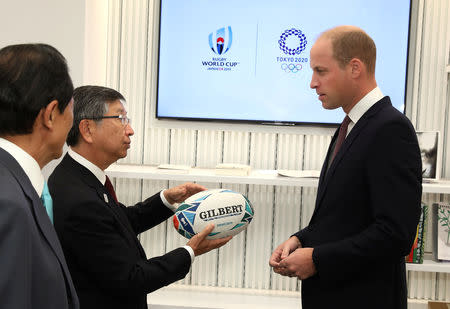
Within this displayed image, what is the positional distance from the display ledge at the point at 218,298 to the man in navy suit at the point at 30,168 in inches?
75.6

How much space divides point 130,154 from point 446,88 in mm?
1946

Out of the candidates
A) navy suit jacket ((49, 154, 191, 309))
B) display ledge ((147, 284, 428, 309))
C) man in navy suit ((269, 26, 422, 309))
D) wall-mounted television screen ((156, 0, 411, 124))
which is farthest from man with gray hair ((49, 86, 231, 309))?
wall-mounted television screen ((156, 0, 411, 124))

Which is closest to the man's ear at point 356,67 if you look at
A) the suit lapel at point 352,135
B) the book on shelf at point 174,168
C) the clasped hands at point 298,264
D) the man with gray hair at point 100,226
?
the suit lapel at point 352,135

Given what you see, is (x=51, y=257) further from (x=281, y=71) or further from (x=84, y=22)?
(x=281, y=71)

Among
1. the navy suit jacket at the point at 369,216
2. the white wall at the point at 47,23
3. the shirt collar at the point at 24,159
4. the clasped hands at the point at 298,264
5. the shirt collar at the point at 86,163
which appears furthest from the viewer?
the white wall at the point at 47,23

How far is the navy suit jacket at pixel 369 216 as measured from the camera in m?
1.58

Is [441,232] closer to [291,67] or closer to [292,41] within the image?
[291,67]

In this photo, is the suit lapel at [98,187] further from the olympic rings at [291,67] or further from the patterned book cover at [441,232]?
the patterned book cover at [441,232]

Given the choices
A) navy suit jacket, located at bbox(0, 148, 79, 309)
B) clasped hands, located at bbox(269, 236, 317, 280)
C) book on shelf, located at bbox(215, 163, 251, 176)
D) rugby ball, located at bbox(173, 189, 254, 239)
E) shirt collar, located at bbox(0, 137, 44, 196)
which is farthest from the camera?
book on shelf, located at bbox(215, 163, 251, 176)

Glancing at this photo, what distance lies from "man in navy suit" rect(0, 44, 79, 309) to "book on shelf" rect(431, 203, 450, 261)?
7.67ft

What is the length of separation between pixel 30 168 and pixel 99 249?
639mm

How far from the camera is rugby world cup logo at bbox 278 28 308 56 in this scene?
3.10 metres

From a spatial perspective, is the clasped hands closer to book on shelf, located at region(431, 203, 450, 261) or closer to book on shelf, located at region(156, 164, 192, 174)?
book on shelf, located at region(156, 164, 192, 174)

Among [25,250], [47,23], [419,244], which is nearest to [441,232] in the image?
[419,244]
